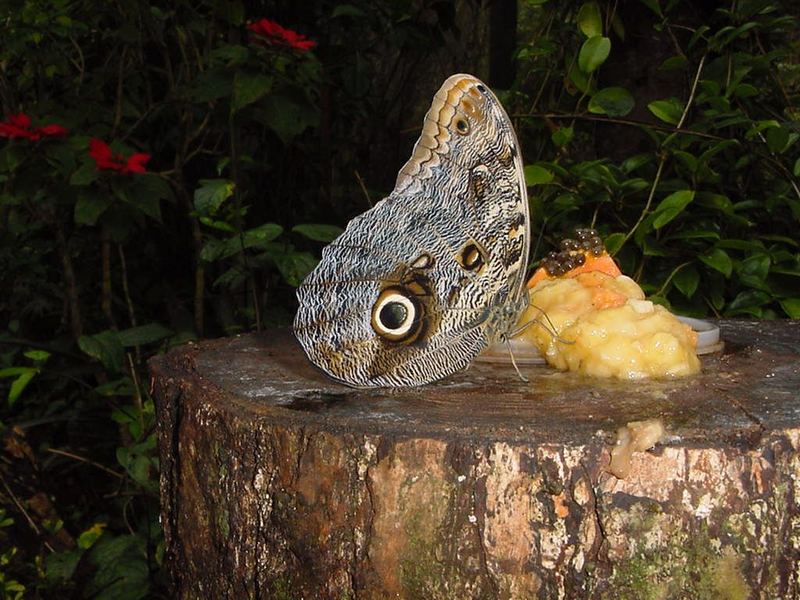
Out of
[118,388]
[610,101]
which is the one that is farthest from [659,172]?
[118,388]

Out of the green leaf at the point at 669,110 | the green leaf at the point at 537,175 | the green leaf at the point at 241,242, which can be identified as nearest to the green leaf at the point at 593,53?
the green leaf at the point at 669,110

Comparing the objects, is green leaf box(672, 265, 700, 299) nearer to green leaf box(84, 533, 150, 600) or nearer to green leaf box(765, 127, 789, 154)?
green leaf box(765, 127, 789, 154)

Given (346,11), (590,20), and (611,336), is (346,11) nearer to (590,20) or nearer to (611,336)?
(590,20)

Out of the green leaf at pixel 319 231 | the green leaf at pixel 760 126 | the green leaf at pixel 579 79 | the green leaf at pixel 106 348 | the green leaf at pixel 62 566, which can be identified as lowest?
the green leaf at pixel 62 566

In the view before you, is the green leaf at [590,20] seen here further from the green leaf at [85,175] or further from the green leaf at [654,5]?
the green leaf at [85,175]

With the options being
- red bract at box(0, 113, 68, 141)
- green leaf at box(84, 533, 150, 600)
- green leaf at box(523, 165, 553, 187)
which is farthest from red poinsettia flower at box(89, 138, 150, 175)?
green leaf at box(523, 165, 553, 187)

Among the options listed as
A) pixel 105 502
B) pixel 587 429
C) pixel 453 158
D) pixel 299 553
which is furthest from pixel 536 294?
pixel 105 502

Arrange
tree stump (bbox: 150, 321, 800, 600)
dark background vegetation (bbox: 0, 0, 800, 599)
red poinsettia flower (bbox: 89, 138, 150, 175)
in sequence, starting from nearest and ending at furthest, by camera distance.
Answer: tree stump (bbox: 150, 321, 800, 600) < red poinsettia flower (bbox: 89, 138, 150, 175) < dark background vegetation (bbox: 0, 0, 800, 599)
